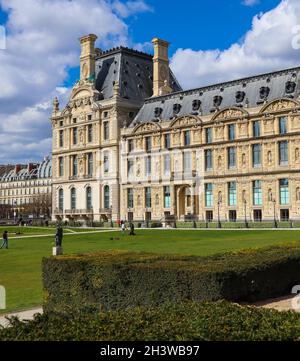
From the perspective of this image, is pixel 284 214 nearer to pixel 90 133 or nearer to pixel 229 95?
pixel 229 95

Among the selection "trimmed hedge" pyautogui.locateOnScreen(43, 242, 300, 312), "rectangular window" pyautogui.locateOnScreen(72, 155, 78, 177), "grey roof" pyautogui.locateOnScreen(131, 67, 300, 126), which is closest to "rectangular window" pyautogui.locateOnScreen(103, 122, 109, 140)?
"grey roof" pyautogui.locateOnScreen(131, 67, 300, 126)

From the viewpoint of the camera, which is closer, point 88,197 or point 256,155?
point 256,155

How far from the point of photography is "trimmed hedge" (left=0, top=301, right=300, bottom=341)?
26.3 ft

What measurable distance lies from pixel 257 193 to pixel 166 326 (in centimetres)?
7390

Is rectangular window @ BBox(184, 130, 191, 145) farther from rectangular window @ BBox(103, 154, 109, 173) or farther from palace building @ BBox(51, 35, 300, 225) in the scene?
rectangular window @ BBox(103, 154, 109, 173)

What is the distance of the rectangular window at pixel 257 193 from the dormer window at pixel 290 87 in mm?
13822

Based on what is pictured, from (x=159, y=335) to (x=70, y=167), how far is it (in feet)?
331

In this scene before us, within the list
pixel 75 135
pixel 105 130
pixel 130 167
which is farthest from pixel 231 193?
pixel 75 135

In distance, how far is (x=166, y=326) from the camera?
8.58 meters

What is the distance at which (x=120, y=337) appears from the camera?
26.1 feet

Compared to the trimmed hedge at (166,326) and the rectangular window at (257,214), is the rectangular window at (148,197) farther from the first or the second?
the trimmed hedge at (166,326)

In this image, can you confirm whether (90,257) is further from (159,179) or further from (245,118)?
(159,179)

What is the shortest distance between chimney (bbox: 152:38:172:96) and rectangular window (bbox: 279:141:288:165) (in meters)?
31.3

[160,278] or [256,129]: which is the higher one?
[256,129]
